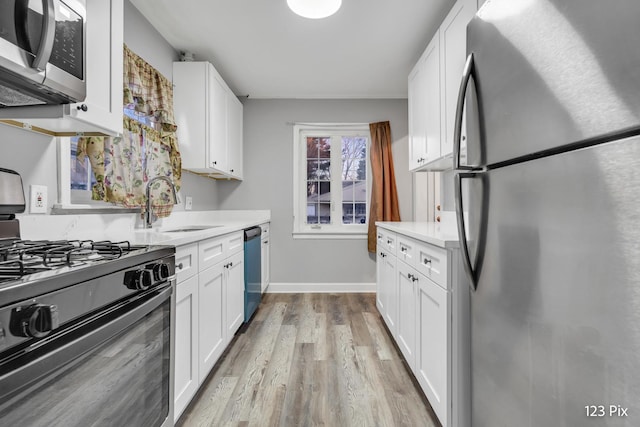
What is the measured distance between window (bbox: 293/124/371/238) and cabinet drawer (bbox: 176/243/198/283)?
2.41 meters

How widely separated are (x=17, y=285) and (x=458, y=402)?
1.55m

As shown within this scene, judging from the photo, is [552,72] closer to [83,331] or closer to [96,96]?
[83,331]

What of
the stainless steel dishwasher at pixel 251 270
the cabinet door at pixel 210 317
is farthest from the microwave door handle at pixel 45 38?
the stainless steel dishwasher at pixel 251 270

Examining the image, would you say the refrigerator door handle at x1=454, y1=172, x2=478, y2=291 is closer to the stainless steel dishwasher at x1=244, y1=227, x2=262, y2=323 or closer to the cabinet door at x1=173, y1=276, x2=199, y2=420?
the cabinet door at x1=173, y1=276, x2=199, y2=420

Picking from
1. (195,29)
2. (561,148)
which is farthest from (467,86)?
(195,29)

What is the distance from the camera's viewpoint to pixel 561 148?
70 centimetres

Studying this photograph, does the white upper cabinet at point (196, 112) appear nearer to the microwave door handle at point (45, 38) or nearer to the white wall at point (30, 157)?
the white wall at point (30, 157)

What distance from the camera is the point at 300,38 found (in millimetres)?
2562

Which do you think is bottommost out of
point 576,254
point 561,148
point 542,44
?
point 576,254

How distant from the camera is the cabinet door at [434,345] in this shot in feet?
4.50

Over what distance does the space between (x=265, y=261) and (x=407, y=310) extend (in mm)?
2032

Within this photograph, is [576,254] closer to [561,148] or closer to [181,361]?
[561,148]

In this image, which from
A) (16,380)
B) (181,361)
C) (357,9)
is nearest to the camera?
(16,380)

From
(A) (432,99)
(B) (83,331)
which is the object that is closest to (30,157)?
(B) (83,331)
